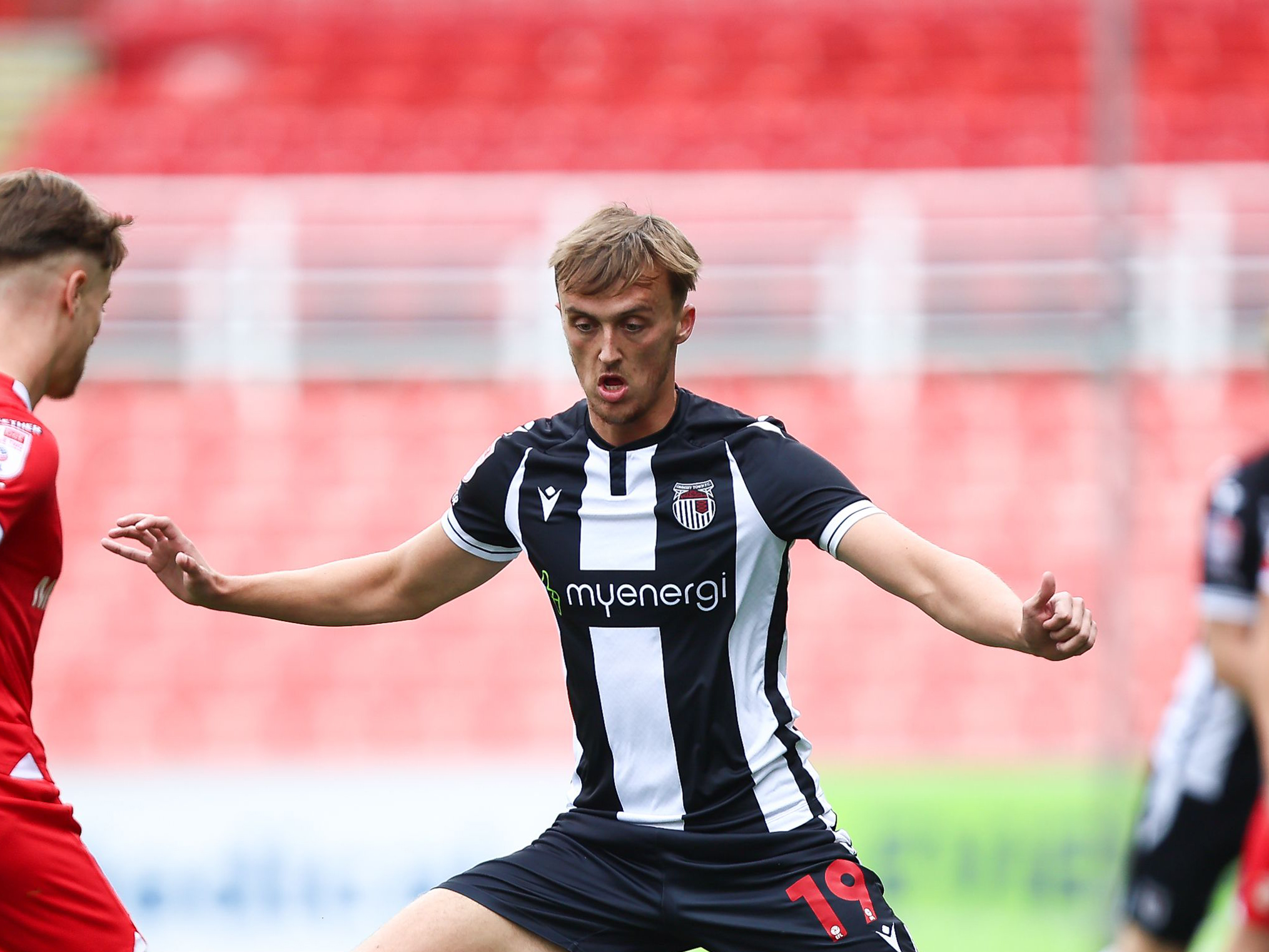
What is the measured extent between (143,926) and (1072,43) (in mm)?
11869

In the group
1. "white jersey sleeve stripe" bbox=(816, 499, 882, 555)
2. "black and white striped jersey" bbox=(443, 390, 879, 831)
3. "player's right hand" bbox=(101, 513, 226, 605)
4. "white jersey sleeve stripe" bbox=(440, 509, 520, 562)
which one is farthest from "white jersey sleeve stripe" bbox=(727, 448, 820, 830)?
"player's right hand" bbox=(101, 513, 226, 605)

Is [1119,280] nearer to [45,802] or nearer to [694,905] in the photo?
[694,905]

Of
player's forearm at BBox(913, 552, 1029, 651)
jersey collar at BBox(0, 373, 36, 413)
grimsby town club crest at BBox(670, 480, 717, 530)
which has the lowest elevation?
player's forearm at BBox(913, 552, 1029, 651)

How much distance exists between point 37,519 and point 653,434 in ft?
4.35

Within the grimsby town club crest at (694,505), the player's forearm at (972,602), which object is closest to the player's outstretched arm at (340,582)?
the grimsby town club crest at (694,505)

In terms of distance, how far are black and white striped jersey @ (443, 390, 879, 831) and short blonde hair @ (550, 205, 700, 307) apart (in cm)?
34

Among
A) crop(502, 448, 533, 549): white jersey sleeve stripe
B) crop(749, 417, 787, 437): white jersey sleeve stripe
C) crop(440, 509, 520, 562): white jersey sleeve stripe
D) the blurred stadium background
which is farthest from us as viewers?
the blurred stadium background

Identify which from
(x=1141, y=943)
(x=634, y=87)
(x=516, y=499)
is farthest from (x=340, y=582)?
(x=634, y=87)

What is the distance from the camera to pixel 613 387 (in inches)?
143

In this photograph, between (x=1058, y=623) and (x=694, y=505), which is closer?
(x=1058, y=623)

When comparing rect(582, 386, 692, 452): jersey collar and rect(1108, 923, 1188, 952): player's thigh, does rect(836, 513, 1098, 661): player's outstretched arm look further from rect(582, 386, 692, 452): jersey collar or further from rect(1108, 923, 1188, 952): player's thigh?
rect(1108, 923, 1188, 952): player's thigh

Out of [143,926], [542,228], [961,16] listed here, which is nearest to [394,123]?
[542,228]

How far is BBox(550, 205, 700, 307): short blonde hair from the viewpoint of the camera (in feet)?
11.7

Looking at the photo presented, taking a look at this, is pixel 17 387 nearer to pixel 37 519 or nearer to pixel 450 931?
pixel 37 519
